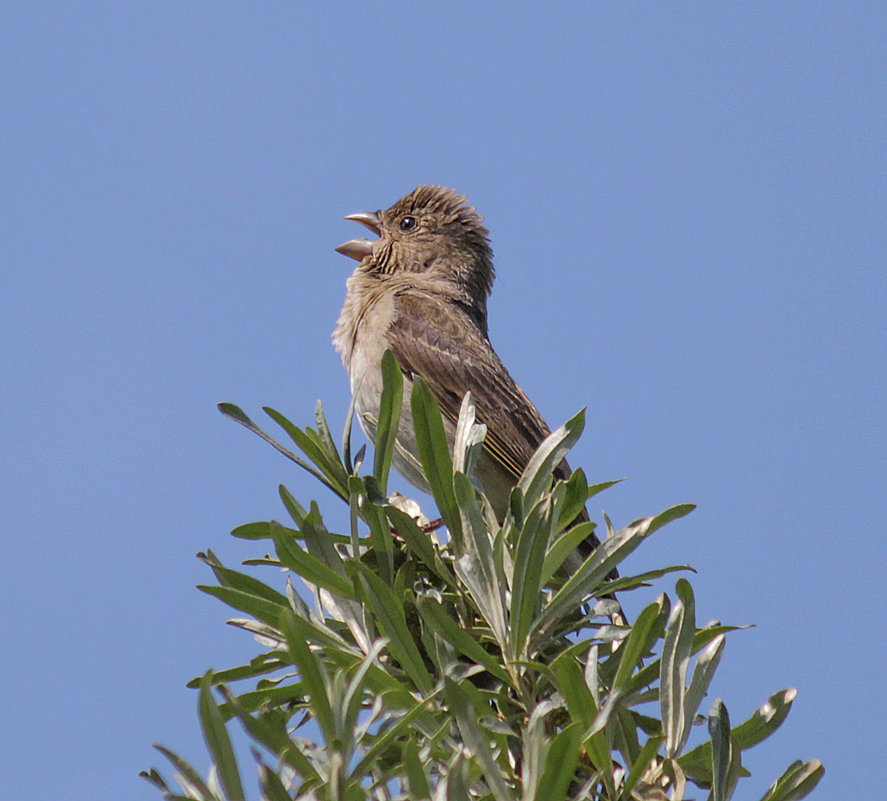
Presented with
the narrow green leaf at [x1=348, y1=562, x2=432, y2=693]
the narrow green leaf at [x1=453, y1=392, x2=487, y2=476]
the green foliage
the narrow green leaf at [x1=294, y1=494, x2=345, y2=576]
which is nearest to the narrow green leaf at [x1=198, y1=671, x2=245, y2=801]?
the green foliage

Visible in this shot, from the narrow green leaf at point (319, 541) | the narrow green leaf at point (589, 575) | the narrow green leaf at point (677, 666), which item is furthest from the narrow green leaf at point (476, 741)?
the narrow green leaf at point (319, 541)

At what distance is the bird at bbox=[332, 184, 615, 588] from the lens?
5809 millimetres

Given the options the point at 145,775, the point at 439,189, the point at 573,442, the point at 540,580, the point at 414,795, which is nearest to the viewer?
the point at 414,795

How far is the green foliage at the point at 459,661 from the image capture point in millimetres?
1813

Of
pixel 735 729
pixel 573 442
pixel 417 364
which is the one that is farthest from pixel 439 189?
pixel 735 729

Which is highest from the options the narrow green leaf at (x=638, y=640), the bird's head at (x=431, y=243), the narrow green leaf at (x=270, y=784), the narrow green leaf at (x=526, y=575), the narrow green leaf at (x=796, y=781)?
the bird's head at (x=431, y=243)

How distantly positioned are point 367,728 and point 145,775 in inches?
18.7

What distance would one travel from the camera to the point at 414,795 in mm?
1728

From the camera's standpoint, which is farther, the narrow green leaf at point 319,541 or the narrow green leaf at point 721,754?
the narrow green leaf at point 319,541

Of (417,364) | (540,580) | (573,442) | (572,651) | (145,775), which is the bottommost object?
(145,775)

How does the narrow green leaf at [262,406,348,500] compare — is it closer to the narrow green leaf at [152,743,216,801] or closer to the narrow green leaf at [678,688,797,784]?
the narrow green leaf at [152,743,216,801]

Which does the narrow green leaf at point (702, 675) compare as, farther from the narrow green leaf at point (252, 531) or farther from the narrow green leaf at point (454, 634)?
the narrow green leaf at point (252, 531)

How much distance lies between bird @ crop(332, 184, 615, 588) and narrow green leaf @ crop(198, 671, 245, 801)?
2973mm

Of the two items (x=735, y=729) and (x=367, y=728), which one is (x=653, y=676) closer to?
(x=735, y=729)
